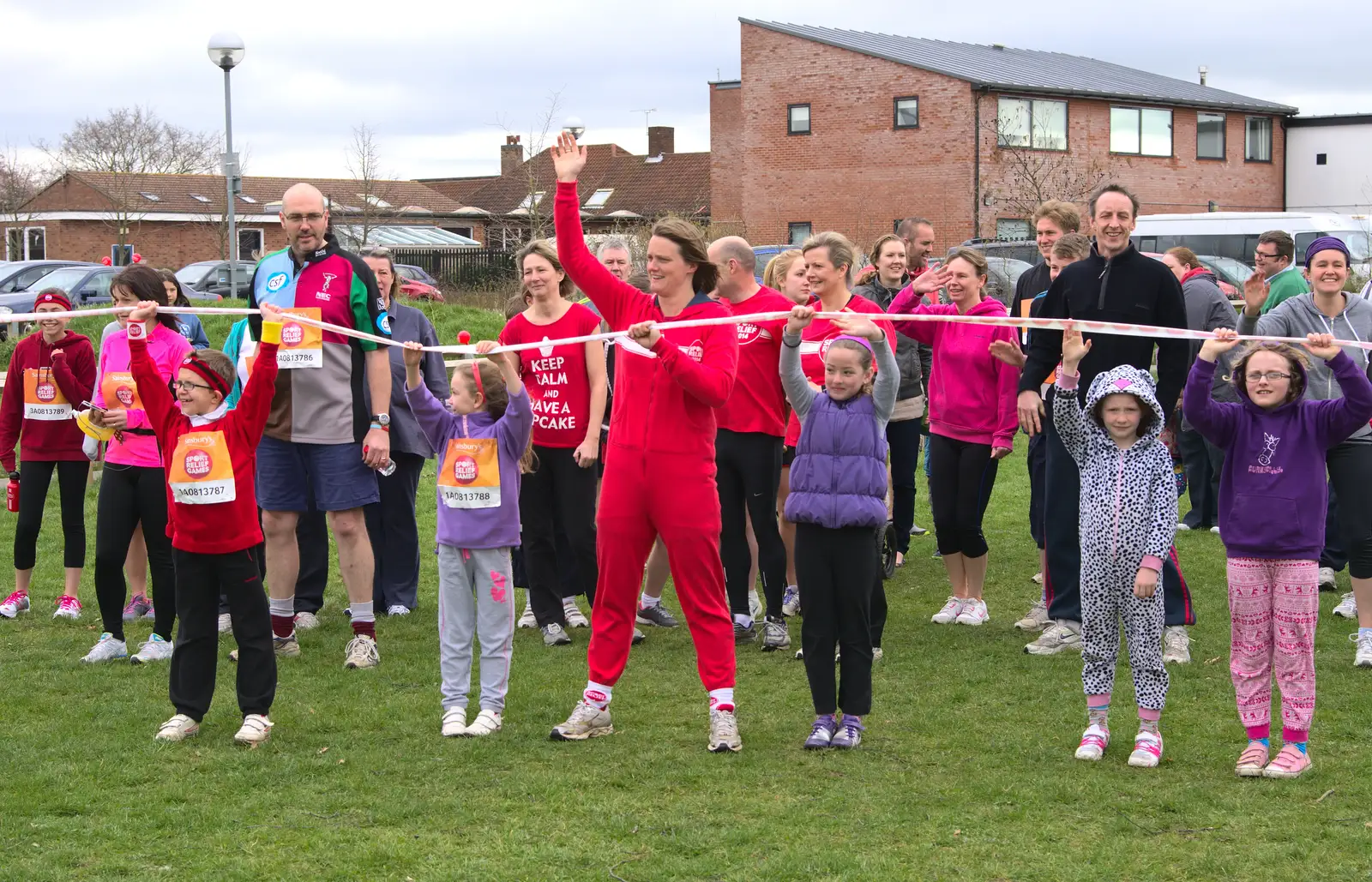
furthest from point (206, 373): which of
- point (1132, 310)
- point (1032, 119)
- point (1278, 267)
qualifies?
point (1032, 119)

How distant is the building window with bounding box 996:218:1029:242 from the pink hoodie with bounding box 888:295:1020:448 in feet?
108

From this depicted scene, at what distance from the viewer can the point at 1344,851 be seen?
4457mm

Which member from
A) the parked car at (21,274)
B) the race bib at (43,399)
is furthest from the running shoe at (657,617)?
the parked car at (21,274)

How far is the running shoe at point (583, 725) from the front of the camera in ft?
19.1

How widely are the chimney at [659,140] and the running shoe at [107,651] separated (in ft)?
191

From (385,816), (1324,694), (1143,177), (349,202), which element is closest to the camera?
(385,816)

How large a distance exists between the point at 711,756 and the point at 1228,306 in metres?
Result: 5.40

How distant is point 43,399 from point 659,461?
4504 millimetres

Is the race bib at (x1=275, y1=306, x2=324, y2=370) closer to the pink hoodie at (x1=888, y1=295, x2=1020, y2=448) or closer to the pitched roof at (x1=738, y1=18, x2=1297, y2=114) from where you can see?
the pink hoodie at (x1=888, y1=295, x2=1020, y2=448)

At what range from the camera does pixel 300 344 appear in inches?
274

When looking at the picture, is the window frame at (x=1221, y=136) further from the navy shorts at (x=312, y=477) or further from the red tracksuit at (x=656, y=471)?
the red tracksuit at (x=656, y=471)

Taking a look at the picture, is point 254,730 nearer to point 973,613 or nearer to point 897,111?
point 973,613

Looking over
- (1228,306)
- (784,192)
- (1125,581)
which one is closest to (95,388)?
(1125,581)

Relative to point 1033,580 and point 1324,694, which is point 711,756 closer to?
point 1324,694
